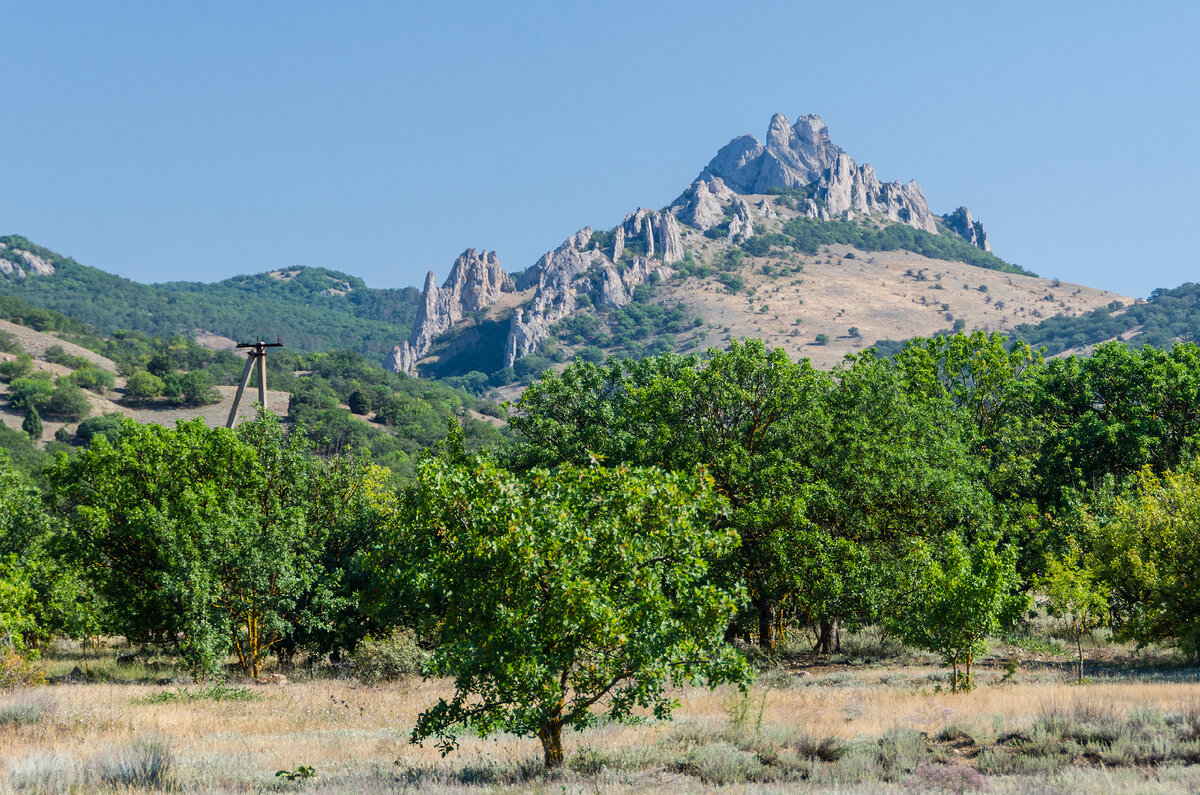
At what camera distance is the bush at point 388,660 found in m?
26.8

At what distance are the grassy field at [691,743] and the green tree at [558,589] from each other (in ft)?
4.01

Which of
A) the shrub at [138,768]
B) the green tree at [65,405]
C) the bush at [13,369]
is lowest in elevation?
the shrub at [138,768]

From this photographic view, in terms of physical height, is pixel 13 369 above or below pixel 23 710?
above

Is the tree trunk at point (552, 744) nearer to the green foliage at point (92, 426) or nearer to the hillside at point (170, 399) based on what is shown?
the hillside at point (170, 399)

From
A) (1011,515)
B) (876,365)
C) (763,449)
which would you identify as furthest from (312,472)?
(1011,515)

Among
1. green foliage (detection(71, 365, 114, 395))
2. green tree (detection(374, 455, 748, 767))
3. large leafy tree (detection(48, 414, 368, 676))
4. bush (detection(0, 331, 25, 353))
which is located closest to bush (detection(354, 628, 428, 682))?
large leafy tree (detection(48, 414, 368, 676))

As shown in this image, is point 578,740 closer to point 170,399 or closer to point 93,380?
point 170,399

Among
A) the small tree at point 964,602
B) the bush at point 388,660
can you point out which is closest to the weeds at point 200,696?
the bush at point 388,660

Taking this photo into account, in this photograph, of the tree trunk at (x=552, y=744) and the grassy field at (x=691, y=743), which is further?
the tree trunk at (x=552, y=744)

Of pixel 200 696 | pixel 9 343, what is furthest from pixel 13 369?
pixel 200 696

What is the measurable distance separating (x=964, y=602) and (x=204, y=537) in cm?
2027

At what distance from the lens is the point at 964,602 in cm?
2048

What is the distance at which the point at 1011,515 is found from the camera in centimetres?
3519

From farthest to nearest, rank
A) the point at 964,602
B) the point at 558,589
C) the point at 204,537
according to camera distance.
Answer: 1. the point at 204,537
2. the point at 964,602
3. the point at 558,589
